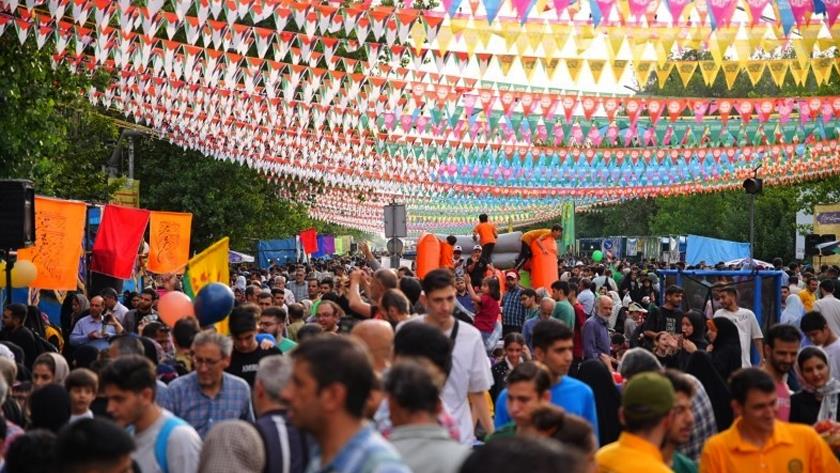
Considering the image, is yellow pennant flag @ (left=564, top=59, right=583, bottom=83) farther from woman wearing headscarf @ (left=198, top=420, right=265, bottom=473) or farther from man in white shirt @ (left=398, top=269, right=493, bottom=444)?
woman wearing headscarf @ (left=198, top=420, right=265, bottom=473)

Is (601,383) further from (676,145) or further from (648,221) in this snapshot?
(648,221)

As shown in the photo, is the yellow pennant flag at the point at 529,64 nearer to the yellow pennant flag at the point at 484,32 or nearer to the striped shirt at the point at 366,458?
the yellow pennant flag at the point at 484,32

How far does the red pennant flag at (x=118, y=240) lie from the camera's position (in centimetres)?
2073

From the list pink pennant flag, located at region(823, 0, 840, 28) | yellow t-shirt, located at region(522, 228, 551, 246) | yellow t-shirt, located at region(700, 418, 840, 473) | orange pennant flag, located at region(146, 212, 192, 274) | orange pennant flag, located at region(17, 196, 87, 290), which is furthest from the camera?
yellow t-shirt, located at region(522, 228, 551, 246)

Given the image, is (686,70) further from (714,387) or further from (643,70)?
(714,387)

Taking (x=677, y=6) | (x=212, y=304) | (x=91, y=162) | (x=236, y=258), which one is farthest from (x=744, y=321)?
(x=236, y=258)

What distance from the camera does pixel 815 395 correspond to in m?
8.59

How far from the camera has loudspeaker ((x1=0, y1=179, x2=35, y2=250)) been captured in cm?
1466

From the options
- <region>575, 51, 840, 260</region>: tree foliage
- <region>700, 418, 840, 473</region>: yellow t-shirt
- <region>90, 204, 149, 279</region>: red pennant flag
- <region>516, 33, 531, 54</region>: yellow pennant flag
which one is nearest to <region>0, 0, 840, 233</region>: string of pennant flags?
<region>516, 33, 531, 54</region>: yellow pennant flag

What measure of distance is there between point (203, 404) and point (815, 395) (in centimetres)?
361

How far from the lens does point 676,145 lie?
41219mm

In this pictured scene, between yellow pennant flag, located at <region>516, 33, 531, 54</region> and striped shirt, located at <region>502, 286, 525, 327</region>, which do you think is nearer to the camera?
striped shirt, located at <region>502, 286, 525, 327</region>

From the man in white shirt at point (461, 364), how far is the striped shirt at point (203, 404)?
1.24m

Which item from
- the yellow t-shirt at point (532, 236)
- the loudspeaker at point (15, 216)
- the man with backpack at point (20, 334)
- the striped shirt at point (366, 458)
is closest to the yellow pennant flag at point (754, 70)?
the yellow t-shirt at point (532, 236)
